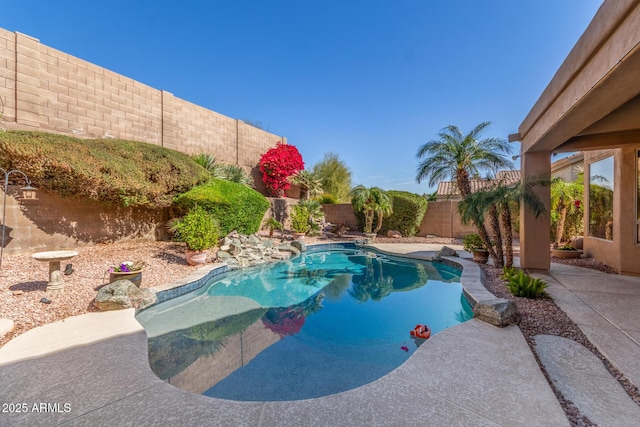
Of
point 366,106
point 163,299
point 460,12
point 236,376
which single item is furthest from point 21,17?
point 366,106

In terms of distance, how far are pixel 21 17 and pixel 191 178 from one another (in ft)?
18.5

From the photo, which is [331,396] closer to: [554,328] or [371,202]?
[554,328]

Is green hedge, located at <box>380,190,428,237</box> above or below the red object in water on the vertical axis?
above

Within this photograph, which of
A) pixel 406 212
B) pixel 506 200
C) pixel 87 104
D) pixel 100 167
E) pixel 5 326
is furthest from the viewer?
pixel 406 212

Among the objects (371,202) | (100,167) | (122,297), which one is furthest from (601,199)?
(100,167)

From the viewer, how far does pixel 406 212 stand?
48.1 feet

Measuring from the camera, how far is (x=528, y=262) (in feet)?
22.3

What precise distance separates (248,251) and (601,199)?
1054 cm

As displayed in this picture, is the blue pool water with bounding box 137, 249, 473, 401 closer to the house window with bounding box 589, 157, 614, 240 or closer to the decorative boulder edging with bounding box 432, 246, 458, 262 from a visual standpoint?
the decorative boulder edging with bounding box 432, 246, 458, 262

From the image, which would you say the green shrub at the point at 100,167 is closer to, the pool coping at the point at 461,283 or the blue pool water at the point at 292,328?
the pool coping at the point at 461,283

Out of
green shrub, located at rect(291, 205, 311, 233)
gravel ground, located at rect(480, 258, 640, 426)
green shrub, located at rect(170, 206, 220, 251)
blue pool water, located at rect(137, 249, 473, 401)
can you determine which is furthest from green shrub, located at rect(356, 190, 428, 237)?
green shrub, located at rect(170, 206, 220, 251)

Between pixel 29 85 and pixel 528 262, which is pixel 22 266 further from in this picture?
pixel 528 262

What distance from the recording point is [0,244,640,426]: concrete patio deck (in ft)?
6.71

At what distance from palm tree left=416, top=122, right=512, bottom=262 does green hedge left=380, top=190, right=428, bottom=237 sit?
5.68 metres
